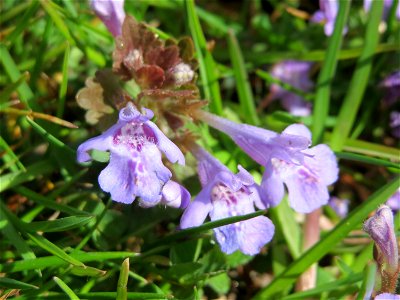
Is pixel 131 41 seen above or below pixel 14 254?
above

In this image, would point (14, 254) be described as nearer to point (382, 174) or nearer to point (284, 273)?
point (284, 273)

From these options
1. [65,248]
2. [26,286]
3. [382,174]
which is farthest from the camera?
[382,174]

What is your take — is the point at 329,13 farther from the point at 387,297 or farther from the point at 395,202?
the point at 387,297

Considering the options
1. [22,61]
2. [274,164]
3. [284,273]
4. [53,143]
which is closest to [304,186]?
[274,164]

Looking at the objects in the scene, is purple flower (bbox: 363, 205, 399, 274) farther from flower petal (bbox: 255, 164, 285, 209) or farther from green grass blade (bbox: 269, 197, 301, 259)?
green grass blade (bbox: 269, 197, 301, 259)

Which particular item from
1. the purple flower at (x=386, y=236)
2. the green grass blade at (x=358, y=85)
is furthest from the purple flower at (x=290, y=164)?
the green grass blade at (x=358, y=85)

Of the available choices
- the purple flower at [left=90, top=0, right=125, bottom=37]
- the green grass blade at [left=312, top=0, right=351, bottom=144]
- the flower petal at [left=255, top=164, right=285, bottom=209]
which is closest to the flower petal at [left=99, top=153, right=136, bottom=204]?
the flower petal at [left=255, top=164, right=285, bottom=209]
